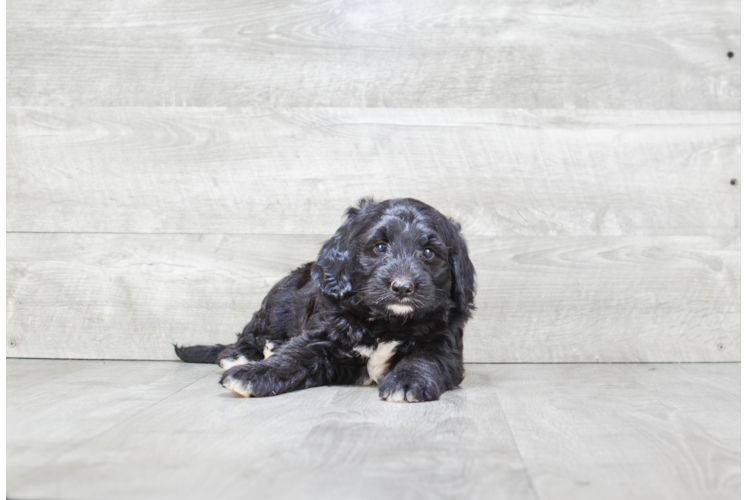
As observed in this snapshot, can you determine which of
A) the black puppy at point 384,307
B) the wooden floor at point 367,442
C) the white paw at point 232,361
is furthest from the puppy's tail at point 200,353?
the black puppy at point 384,307

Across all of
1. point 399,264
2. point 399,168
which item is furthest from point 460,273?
point 399,168

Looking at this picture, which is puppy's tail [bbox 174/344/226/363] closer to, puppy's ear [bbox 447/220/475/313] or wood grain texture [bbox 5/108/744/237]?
wood grain texture [bbox 5/108/744/237]

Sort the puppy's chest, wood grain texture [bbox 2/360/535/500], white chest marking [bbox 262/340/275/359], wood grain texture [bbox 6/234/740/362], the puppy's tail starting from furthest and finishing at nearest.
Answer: wood grain texture [bbox 6/234/740/362] < the puppy's tail < white chest marking [bbox 262/340/275/359] < the puppy's chest < wood grain texture [bbox 2/360/535/500]

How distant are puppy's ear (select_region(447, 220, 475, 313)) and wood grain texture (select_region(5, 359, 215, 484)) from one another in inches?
39.4

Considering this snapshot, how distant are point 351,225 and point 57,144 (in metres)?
1.63

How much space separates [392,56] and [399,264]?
1.33 m

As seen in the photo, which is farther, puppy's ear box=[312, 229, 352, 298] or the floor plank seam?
puppy's ear box=[312, 229, 352, 298]

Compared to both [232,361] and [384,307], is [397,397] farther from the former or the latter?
Answer: [232,361]

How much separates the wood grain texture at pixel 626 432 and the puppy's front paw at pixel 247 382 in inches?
28.7

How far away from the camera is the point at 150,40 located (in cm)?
303

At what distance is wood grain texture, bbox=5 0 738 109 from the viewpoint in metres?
3.00

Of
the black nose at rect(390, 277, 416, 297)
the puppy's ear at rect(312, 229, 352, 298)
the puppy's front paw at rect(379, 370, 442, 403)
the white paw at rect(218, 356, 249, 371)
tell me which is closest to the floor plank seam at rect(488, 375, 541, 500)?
the puppy's front paw at rect(379, 370, 442, 403)

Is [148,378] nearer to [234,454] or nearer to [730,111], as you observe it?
Result: [234,454]

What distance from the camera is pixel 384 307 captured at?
6.81ft
